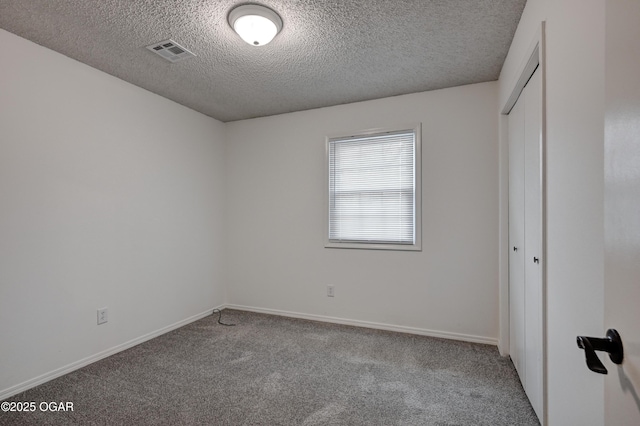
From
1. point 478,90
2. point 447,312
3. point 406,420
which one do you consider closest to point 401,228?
point 447,312

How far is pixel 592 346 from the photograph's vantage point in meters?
0.67

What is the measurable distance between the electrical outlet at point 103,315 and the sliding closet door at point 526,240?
3249mm

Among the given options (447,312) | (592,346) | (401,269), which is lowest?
(447,312)

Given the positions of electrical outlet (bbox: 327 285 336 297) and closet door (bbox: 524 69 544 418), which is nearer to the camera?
closet door (bbox: 524 69 544 418)

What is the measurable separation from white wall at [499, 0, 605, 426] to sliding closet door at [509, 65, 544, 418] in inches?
7.2

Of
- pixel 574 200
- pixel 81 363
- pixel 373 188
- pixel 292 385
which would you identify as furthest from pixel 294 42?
pixel 81 363

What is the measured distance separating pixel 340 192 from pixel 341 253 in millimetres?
716

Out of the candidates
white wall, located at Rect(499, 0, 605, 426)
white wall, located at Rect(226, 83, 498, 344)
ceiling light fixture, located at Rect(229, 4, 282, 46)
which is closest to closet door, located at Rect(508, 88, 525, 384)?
white wall, located at Rect(226, 83, 498, 344)

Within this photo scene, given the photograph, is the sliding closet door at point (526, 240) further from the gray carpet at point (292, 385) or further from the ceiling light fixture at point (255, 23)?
the ceiling light fixture at point (255, 23)

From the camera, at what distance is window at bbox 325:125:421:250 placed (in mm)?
3244

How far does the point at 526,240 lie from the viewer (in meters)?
2.06

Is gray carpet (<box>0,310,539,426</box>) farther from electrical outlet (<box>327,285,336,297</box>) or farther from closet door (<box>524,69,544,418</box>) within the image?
electrical outlet (<box>327,285,336,297</box>)

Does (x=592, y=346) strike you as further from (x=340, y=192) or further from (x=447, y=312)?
(x=340, y=192)

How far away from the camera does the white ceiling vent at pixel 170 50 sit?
2285mm
